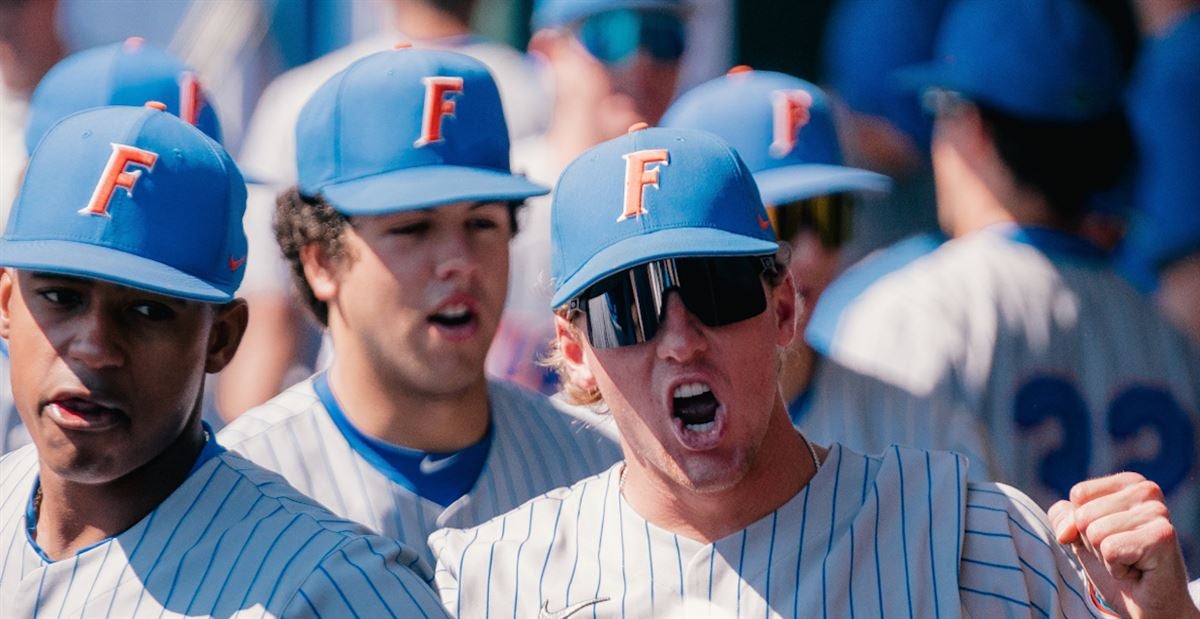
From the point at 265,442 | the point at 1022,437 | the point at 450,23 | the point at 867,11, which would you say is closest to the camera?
the point at 265,442

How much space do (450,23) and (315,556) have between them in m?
2.94

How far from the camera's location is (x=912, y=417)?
3742 millimetres

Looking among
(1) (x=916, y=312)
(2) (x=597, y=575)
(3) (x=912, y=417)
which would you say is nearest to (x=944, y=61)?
(1) (x=916, y=312)

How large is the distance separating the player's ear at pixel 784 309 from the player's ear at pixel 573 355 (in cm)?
29

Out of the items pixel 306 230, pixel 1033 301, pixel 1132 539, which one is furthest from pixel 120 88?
pixel 1132 539

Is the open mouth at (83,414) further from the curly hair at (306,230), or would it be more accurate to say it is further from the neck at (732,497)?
the curly hair at (306,230)

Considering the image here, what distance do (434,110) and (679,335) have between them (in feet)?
3.77

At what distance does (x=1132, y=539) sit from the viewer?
228 cm

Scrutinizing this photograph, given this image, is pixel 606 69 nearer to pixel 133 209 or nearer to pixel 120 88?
pixel 120 88

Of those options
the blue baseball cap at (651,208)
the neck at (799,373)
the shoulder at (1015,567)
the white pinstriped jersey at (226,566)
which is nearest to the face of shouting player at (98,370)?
the white pinstriped jersey at (226,566)

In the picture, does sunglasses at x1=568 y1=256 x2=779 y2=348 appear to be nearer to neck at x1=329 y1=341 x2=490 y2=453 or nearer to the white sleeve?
the white sleeve

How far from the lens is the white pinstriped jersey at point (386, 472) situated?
10.8 feet

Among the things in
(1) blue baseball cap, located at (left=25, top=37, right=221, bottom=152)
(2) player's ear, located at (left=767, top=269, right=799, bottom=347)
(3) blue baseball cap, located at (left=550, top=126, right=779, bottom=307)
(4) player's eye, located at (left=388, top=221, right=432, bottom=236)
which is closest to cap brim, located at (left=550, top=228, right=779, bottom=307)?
(3) blue baseball cap, located at (left=550, top=126, right=779, bottom=307)

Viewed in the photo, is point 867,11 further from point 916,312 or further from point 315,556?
point 315,556
